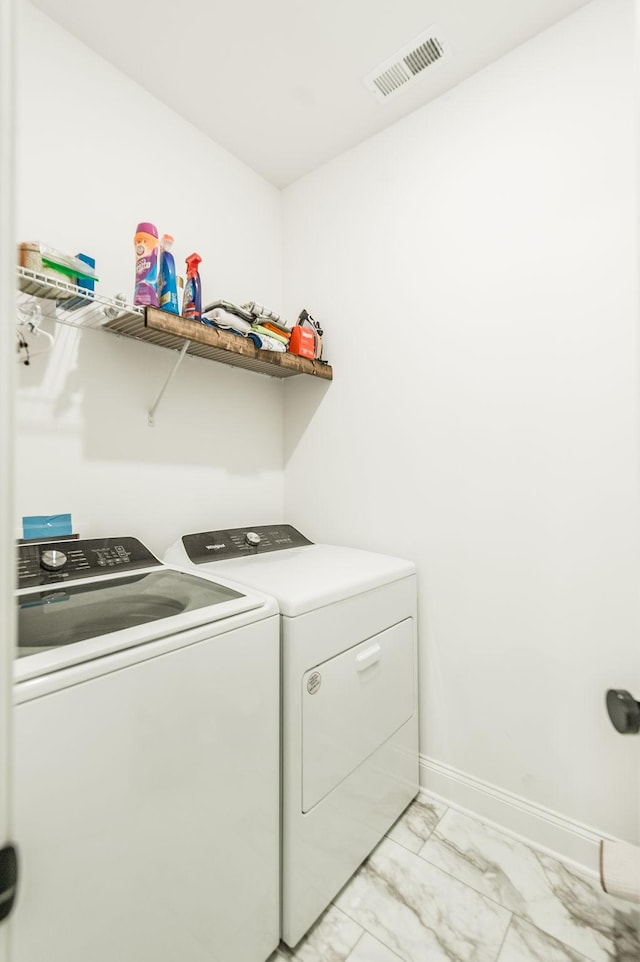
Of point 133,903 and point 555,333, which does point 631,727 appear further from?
point 555,333

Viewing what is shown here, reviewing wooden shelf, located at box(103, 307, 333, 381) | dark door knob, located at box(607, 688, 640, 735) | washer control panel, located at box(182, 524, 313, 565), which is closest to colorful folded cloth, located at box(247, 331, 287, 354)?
wooden shelf, located at box(103, 307, 333, 381)

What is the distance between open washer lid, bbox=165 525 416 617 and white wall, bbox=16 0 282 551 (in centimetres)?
22

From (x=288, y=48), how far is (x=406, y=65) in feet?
1.43

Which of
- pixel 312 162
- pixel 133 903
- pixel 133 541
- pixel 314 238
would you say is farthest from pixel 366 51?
pixel 133 903

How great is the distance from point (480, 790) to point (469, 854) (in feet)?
0.67

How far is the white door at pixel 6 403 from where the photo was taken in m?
0.36

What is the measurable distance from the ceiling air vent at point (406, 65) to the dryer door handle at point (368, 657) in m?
2.09

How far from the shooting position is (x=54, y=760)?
683 millimetres

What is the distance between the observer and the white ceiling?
1360mm

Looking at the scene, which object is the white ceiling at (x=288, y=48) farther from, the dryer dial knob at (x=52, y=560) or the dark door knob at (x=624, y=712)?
the dark door knob at (x=624, y=712)

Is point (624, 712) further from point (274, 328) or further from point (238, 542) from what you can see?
point (274, 328)

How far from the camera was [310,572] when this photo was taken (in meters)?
1.41

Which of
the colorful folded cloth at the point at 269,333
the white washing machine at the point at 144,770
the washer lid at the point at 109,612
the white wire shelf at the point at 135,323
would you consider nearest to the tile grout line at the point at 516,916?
the white washing machine at the point at 144,770

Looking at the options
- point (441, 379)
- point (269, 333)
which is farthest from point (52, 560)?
point (441, 379)
